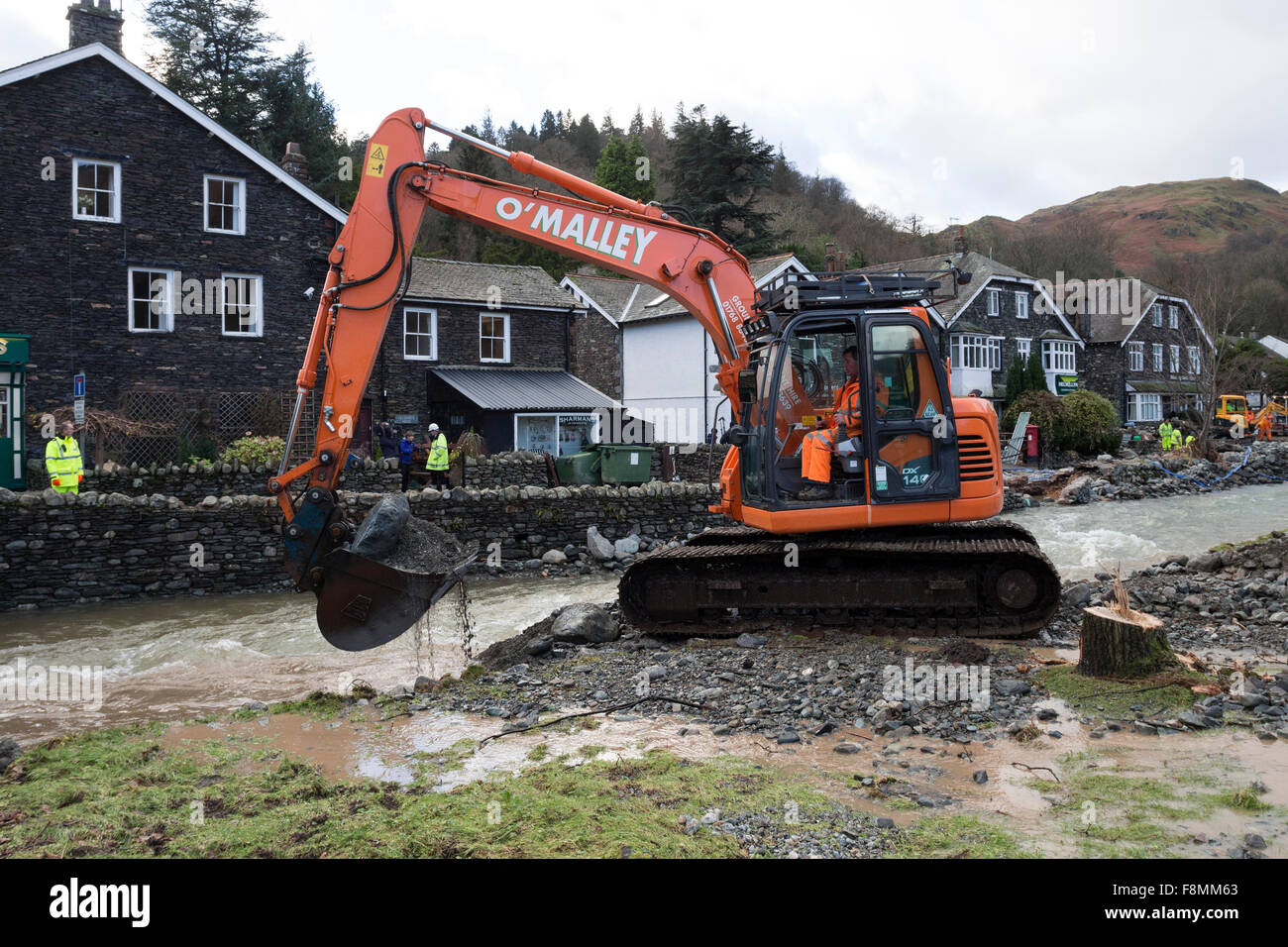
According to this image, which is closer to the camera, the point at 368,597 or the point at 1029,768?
the point at 1029,768

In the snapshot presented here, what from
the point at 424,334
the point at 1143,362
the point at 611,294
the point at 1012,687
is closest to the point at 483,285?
the point at 424,334

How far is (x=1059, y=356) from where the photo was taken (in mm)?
45812

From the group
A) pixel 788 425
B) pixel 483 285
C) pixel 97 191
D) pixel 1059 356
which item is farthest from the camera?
pixel 1059 356

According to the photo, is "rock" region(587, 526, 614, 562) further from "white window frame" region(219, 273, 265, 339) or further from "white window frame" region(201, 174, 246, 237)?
"white window frame" region(201, 174, 246, 237)

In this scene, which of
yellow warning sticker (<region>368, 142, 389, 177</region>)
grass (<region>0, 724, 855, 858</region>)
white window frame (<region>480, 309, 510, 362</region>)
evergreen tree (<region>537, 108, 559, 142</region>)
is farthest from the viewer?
evergreen tree (<region>537, 108, 559, 142</region>)

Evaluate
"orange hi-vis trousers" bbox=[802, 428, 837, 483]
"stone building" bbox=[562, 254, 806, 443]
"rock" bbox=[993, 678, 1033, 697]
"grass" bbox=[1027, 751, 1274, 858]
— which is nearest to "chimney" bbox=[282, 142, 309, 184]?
"stone building" bbox=[562, 254, 806, 443]

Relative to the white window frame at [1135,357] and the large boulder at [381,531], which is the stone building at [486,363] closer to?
the large boulder at [381,531]

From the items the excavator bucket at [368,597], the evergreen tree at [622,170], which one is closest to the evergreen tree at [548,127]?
the evergreen tree at [622,170]

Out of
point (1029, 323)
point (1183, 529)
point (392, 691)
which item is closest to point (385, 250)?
point (392, 691)

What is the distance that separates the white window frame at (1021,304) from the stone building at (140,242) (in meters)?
31.7

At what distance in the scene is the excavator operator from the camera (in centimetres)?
814

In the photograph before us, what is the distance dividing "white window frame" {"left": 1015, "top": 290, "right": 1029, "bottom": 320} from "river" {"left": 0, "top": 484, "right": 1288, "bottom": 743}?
27.4 metres

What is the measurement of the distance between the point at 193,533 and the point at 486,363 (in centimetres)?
1520

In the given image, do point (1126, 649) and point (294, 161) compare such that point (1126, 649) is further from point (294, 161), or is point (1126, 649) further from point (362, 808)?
point (294, 161)
